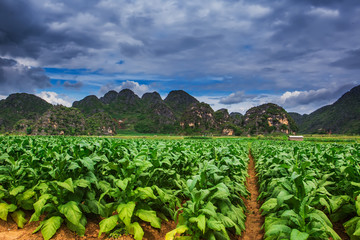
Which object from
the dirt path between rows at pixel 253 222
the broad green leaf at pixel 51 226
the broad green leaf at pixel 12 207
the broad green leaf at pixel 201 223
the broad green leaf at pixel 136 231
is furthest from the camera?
the dirt path between rows at pixel 253 222

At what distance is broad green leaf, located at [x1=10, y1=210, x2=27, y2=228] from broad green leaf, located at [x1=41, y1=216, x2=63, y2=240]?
106 cm

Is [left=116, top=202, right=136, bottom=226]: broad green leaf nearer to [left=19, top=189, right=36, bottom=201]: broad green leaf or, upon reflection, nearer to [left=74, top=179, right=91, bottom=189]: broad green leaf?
[left=74, top=179, right=91, bottom=189]: broad green leaf

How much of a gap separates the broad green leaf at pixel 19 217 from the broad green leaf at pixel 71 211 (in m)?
1.52

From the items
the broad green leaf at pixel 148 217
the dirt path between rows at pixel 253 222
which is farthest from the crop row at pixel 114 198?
A: the dirt path between rows at pixel 253 222

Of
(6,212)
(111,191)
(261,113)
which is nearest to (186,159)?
(111,191)

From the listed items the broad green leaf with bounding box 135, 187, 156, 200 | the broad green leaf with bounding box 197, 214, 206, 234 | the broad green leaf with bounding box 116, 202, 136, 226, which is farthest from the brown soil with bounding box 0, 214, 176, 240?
the broad green leaf with bounding box 197, 214, 206, 234

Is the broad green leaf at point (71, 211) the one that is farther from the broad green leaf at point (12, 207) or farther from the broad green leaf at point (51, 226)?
the broad green leaf at point (12, 207)

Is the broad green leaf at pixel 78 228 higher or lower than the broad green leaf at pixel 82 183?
lower

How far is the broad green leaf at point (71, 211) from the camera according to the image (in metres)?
4.13

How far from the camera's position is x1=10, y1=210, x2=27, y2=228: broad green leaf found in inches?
190

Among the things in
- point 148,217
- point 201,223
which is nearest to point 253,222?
point 148,217

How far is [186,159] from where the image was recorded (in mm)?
6973

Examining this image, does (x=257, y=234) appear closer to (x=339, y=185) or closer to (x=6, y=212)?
(x=339, y=185)

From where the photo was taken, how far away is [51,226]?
4215 millimetres
